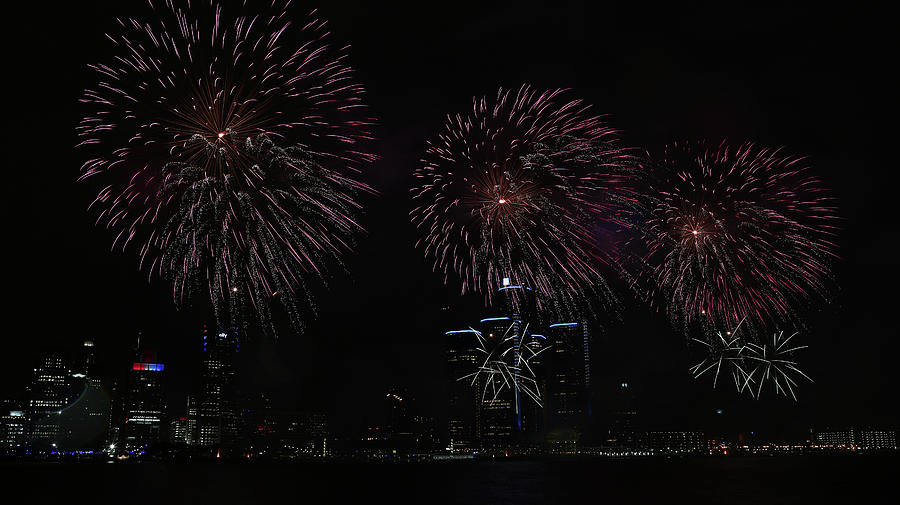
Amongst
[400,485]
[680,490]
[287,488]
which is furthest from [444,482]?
[680,490]

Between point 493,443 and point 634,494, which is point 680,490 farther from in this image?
point 493,443

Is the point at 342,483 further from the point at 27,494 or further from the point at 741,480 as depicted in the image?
the point at 741,480

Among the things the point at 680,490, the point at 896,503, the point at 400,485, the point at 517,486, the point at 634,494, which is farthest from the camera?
the point at 400,485

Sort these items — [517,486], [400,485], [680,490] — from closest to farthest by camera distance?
[680,490] < [517,486] < [400,485]

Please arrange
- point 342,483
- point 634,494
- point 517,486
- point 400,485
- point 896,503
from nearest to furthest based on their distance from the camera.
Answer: point 896,503 → point 634,494 → point 517,486 → point 400,485 → point 342,483

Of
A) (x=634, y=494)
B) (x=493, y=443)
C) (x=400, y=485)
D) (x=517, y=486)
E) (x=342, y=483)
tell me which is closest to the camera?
(x=634, y=494)

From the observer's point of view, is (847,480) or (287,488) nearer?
(287,488)

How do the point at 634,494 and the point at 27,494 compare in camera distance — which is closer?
the point at 634,494

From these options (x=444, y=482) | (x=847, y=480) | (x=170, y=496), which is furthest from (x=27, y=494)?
(x=847, y=480)

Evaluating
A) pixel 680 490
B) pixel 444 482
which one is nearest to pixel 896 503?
pixel 680 490
